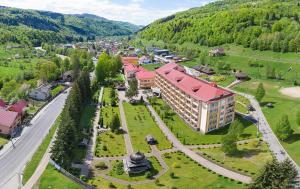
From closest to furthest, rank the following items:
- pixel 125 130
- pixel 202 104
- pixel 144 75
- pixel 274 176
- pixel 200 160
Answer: pixel 274 176 < pixel 200 160 < pixel 202 104 < pixel 125 130 < pixel 144 75

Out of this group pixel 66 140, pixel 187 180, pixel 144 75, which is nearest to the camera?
pixel 187 180

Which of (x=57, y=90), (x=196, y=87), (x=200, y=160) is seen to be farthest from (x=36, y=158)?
(x=57, y=90)

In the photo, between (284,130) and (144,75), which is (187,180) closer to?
(284,130)

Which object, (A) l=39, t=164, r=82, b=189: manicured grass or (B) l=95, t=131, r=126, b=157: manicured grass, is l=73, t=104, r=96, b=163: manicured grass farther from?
(A) l=39, t=164, r=82, b=189: manicured grass

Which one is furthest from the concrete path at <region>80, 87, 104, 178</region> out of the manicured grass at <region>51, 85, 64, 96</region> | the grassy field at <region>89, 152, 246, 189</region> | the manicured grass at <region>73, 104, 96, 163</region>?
the manicured grass at <region>51, 85, 64, 96</region>

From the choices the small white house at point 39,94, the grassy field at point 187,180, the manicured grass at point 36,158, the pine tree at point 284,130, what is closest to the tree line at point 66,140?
the manicured grass at point 36,158

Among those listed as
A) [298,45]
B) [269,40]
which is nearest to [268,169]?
[298,45]

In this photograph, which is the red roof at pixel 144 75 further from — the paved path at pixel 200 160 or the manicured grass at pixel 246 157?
the manicured grass at pixel 246 157
